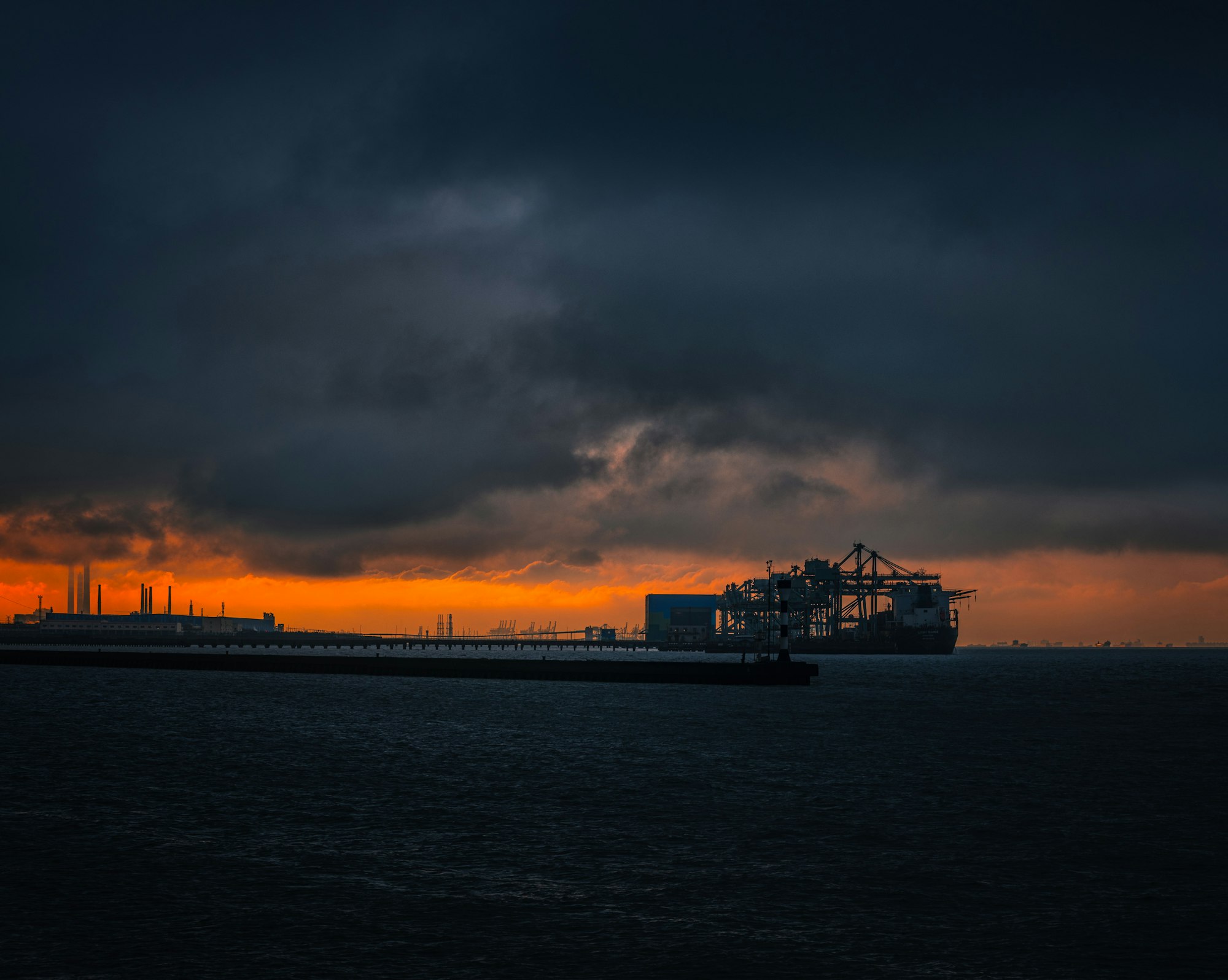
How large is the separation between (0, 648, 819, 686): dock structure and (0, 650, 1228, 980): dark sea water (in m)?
32.7

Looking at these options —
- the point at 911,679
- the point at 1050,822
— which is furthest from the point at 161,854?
the point at 911,679

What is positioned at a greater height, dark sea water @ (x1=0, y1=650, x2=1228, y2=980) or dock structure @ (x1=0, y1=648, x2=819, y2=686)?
dark sea water @ (x1=0, y1=650, x2=1228, y2=980)

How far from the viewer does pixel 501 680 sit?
116 meters

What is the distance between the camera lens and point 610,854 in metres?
22.0

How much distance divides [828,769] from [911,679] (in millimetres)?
88496

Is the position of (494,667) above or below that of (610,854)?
below

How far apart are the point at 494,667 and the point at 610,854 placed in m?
77.2

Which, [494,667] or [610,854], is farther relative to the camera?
[494,667]

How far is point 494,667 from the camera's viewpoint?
97.8 meters

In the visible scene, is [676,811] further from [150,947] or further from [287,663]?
[287,663]

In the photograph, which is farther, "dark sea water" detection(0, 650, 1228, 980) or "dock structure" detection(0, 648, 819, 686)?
"dock structure" detection(0, 648, 819, 686)

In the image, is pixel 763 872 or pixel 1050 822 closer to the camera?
pixel 763 872

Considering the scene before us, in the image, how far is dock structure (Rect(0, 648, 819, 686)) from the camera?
275 feet

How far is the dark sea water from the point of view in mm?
15102
